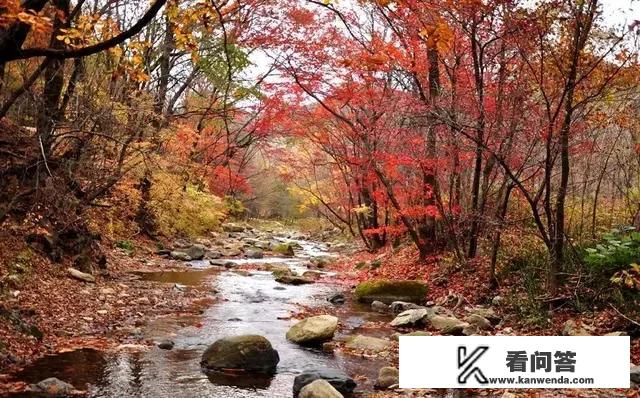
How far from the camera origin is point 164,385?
632 centimetres

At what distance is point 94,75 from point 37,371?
5.94 metres

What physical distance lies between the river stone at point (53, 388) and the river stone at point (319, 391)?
98.6 inches

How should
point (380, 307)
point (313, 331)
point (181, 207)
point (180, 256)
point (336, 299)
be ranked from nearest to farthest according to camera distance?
point (313, 331) < point (380, 307) < point (336, 299) < point (180, 256) < point (181, 207)

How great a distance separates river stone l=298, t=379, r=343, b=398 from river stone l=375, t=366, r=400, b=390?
789mm

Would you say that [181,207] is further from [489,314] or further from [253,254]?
[489,314]

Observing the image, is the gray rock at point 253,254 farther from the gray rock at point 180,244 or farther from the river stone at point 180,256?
the river stone at point 180,256

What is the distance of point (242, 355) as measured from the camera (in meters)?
7.21

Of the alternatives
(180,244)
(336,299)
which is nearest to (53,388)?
(336,299)

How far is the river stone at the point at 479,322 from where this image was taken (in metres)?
9.08

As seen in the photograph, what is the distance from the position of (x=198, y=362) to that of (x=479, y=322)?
4728 millimetres

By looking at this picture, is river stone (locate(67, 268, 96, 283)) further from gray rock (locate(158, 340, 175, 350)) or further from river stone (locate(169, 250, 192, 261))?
river stone (locate(169, 250, 192, 261))

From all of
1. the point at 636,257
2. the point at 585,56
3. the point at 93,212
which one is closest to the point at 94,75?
the point at 93,212

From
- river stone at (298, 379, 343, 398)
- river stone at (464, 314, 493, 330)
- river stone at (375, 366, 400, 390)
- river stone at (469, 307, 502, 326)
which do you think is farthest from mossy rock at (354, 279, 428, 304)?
river stone at (298, 379, 343, 398)

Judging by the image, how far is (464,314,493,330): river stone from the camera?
908 cm
